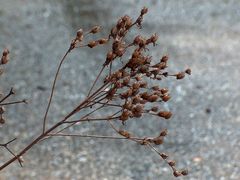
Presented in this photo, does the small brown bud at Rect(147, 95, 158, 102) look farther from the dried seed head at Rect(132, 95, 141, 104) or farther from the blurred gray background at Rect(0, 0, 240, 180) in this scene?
the blurred gray background at Rect(0, 0, 240, 180)

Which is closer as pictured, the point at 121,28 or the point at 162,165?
the point at 121,28

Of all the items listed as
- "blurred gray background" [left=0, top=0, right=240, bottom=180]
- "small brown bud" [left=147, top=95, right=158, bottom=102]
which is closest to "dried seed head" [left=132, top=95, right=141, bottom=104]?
"small brown bud" [left=147, top=95, right=158, bottom=102]

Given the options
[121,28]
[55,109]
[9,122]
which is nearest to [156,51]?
[55,109]

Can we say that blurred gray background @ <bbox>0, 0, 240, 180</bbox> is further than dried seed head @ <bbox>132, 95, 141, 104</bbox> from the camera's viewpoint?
Yes

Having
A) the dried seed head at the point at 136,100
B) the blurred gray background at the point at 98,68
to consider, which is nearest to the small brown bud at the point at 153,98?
the dried seed head at the point at 136,100

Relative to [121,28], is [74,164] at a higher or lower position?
higher

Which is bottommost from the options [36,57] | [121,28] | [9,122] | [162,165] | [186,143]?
[121,28]

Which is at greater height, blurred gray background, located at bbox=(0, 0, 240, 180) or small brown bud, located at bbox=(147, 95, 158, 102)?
blurred gray background, located at bbox=(0, 0, 240, 180)

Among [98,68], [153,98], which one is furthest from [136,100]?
[98,68]

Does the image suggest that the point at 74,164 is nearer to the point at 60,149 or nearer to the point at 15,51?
the point at 60,149
